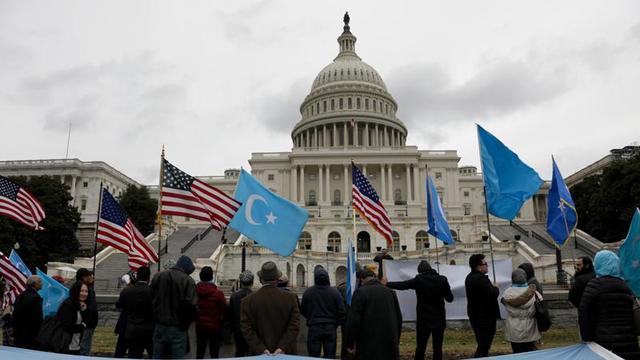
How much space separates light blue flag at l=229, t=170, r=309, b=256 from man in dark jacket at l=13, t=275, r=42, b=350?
4.20 meters

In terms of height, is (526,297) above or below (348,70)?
below

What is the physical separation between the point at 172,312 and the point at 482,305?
5246mm

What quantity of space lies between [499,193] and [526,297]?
15.6 feet

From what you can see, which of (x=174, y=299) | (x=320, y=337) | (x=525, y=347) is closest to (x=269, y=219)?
(x=320, y=337)

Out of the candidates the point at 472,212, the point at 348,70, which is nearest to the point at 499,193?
the point at 472,212

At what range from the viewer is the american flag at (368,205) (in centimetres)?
1700

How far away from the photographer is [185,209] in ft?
44.9

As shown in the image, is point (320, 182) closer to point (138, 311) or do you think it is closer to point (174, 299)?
point (138, 311)

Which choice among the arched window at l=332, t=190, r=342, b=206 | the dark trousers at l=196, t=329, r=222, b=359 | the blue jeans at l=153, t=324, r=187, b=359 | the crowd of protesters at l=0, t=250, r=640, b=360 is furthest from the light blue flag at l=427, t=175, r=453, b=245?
the arched window at l=332, t=190, r=342, b=206

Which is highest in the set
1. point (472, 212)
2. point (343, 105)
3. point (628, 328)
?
point (343, 105)

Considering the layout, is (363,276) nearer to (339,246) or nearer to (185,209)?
(185,209)

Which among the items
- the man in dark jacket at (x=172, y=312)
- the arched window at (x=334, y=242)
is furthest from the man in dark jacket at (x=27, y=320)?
the arched window at (x=334, y=242)

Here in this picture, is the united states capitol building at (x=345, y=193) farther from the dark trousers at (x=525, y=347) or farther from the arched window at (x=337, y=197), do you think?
the dark trousers at (x=525, y=347)

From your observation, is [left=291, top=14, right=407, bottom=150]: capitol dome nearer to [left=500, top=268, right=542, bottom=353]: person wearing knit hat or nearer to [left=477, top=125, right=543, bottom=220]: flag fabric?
[left=477, top=125, right=543, bottom=220]: flag fabric
